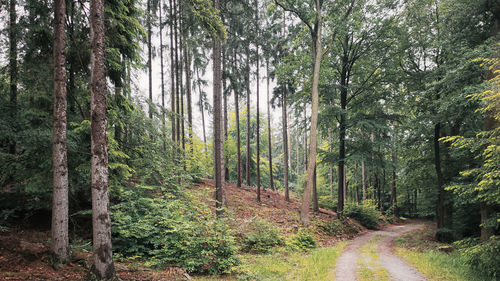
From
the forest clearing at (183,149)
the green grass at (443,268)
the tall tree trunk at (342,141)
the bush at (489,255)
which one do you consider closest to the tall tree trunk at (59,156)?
the forest clearing at (183,149)

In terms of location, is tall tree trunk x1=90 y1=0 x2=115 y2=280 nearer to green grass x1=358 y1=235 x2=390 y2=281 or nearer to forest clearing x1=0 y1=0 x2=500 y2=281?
forest clearing x1=0 y1=0 x2=500 y2=281

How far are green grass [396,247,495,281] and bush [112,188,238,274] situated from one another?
5.61 metres

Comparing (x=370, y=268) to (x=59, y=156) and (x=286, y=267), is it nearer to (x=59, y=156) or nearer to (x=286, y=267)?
(x=286, y=267)

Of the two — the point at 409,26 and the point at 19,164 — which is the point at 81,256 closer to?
the point at 19,164

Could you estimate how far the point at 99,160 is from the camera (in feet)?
15.1

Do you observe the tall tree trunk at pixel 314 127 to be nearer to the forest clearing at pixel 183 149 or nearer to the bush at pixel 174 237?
the forest clearing at pixel 183 149

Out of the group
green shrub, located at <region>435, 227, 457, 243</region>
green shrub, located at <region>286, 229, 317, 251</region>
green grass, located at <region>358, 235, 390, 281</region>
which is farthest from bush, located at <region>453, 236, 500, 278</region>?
green shrub, located at <region>435, 227, 457, 243</region>

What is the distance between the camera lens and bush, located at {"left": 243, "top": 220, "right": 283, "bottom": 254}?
28.8 feet

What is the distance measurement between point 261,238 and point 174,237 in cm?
379

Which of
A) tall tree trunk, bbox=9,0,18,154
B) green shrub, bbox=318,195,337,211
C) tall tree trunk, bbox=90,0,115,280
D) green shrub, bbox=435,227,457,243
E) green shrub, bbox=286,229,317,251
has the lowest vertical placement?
green shrub, bbox=318,195,337,211

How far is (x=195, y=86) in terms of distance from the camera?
22297 millimetres

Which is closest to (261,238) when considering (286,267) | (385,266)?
(286,267)

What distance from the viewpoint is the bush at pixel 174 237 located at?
6057mm

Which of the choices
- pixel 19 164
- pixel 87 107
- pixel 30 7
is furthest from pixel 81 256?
pixel 30 7
